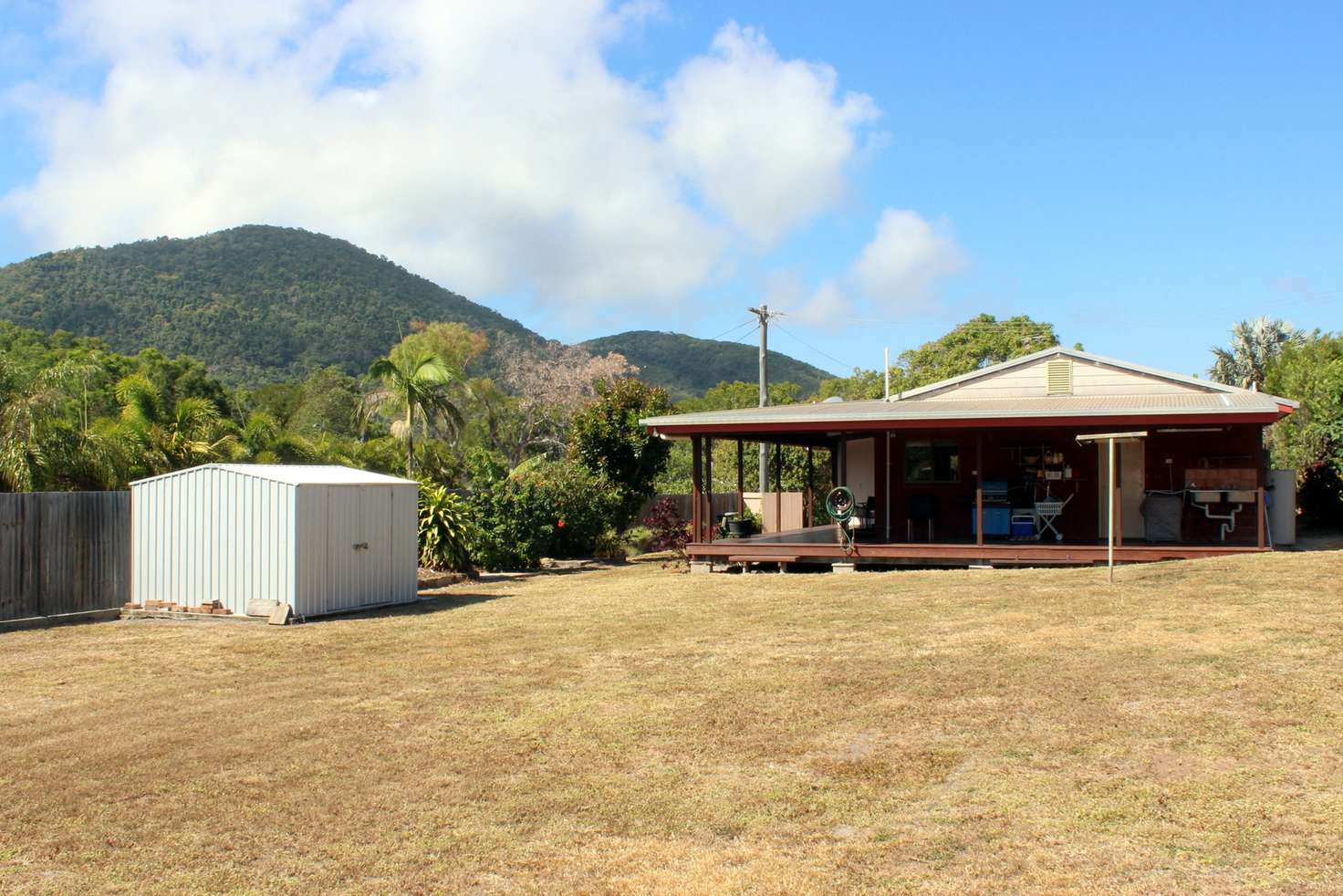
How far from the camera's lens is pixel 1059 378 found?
21516mm

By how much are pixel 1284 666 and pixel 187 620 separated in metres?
12.1

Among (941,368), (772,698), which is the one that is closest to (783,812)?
(772,698)

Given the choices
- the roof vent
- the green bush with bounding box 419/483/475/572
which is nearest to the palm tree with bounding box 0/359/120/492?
the green bush with bounding box 419/483/475/572

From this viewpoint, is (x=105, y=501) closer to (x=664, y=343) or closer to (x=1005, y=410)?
(x=1005, y=410)

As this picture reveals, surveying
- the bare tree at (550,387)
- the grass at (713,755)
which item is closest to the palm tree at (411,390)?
the bare tree at (550,387)

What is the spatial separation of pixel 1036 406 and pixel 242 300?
254 feet

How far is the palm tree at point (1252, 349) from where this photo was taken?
40.9 meters

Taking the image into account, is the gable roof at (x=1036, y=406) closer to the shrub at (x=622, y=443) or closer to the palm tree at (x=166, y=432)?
the shrub at (x=622, y=443)


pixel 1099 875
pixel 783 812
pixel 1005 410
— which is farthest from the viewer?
pixel 1005 410

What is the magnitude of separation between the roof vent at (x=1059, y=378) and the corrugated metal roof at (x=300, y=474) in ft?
41.7

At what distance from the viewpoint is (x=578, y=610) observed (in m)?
13.8

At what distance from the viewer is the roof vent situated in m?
21.4

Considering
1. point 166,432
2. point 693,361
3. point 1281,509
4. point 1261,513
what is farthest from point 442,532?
point 693,361

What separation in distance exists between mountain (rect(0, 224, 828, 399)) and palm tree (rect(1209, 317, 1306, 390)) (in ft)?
129
